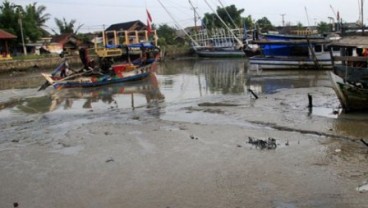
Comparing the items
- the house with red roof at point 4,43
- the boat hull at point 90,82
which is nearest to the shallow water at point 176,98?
the boat hull at point 90,82

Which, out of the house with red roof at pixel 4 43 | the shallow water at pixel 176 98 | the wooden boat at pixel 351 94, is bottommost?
the shallow water at pixel 176 98

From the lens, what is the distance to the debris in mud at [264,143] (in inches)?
359

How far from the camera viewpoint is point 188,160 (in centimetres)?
859

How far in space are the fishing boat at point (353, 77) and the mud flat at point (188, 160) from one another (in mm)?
649

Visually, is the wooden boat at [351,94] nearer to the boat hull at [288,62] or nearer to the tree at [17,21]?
the boat hull at [288,62]

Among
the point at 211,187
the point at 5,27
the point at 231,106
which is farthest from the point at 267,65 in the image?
the point at 5,27

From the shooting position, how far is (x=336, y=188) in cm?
659

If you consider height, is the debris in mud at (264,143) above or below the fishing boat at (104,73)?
below

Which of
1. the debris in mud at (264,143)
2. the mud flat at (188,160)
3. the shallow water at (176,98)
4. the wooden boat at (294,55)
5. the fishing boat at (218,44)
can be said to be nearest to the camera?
the mud flat at (188,160)

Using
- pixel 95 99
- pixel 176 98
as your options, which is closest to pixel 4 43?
pixel 95 99

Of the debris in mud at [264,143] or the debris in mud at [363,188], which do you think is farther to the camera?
the debris in mud at [264,143]

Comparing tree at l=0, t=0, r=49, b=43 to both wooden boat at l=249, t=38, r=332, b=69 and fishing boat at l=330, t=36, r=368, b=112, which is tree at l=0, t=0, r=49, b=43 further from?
fishing boat at l=330, t=36, r=368, b=112

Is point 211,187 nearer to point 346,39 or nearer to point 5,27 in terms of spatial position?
point 346,39

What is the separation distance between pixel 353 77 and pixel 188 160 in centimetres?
552
